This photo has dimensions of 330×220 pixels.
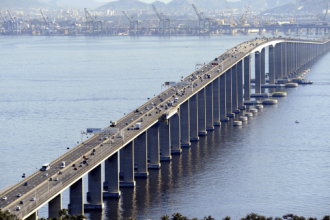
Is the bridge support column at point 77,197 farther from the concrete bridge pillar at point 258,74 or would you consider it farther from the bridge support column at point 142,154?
the concrete bridge pillar at point 258,74

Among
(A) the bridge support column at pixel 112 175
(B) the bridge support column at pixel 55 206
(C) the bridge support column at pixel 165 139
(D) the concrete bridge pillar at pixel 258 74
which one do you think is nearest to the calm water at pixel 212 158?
(A) the bridge support column at pixel 112 175

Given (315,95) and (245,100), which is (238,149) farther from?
(315,95)

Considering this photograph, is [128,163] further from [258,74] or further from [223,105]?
[258,74]

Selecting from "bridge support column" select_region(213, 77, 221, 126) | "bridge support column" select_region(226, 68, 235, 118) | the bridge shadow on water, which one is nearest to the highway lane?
the bridge shadow on water

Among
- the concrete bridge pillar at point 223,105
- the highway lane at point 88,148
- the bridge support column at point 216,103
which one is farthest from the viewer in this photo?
the concrete bridge pillar at point 223,105

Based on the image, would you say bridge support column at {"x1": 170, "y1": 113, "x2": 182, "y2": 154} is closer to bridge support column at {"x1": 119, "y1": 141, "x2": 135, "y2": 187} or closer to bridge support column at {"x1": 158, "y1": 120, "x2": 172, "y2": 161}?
bridge support column at {"x1": 158, "y1": 120, "x2": 172, "y2": 161}
